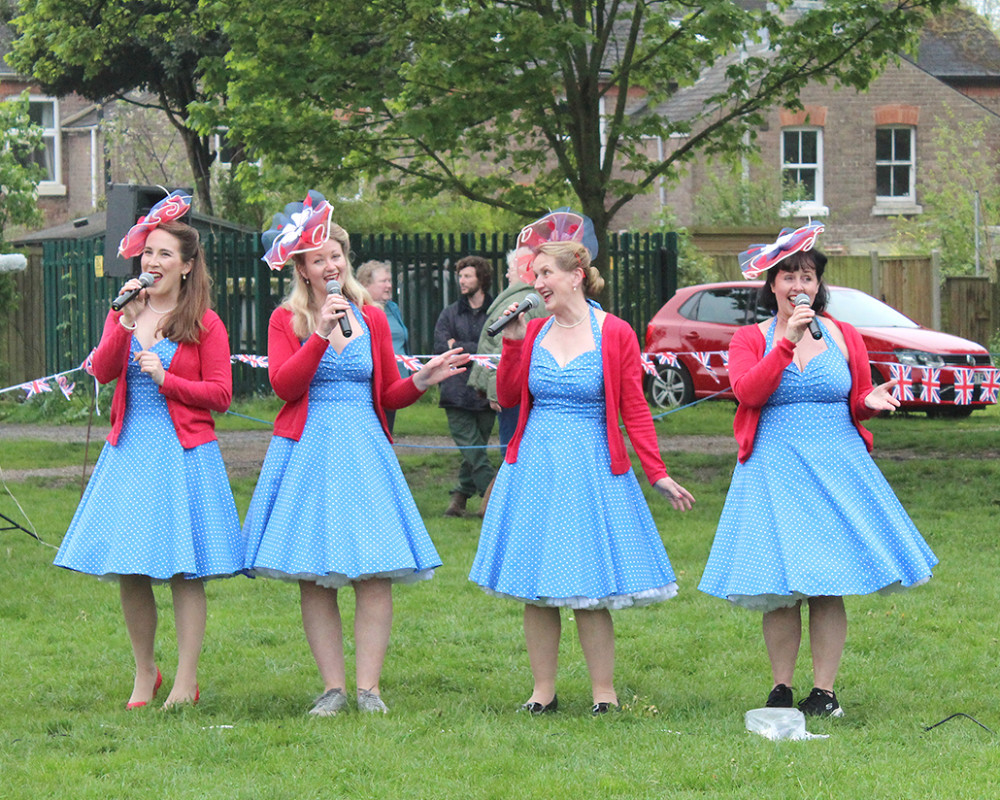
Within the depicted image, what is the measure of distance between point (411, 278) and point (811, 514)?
14.0 metres

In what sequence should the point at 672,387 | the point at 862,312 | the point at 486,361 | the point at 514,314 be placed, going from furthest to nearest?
the point at 672,387 < the point at 862,312 < the point at 486,361 < the point at 514,314

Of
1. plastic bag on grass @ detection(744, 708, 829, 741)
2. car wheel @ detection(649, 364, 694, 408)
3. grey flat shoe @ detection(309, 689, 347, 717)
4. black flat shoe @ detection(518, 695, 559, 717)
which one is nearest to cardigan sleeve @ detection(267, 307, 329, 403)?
grey flat shoe @ detection(309, 689, 347, 717)

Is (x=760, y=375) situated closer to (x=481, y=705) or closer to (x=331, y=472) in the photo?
(x=331, y=472)

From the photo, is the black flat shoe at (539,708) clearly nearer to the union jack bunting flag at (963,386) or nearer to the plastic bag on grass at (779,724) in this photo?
the plastic bag on grass at (779,724)

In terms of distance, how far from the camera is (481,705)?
5.68m

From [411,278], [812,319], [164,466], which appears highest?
[411,278]

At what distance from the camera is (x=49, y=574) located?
8.85m

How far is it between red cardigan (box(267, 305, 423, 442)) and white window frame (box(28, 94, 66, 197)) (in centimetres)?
3222

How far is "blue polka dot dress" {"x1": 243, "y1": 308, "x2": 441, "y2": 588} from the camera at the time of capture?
5270mm

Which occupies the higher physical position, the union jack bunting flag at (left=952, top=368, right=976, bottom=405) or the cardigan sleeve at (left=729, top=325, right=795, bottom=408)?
the cardigan sleeve at (left=729, top=325, right=795, bottom=408)

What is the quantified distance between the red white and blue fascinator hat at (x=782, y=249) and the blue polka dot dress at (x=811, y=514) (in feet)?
1.02

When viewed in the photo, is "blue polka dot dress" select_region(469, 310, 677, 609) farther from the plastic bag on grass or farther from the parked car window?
the parked car window

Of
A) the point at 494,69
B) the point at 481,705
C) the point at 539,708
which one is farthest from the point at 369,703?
the point at 494,69

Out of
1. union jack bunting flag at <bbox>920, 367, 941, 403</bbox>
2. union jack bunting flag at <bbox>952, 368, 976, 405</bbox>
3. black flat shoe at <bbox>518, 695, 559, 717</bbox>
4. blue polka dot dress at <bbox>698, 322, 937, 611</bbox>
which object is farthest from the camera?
union jack bunting flag at <bbox>952, 368, 976, 405</bbox>
